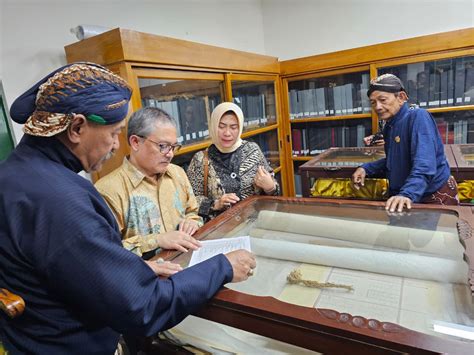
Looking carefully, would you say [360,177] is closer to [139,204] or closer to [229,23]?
[139,204]

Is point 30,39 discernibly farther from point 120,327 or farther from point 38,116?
point 120,327

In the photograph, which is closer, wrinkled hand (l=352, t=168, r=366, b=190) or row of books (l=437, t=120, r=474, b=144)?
wrinkled hand (l=352, t=168, r=366, b=190)

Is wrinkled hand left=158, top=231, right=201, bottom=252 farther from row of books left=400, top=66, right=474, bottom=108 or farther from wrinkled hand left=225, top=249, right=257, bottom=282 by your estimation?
row of books left=400, top=66, right=474, bottom=108

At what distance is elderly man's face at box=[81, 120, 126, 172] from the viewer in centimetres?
75

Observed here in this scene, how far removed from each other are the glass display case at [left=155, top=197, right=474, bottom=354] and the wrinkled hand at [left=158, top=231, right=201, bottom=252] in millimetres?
39

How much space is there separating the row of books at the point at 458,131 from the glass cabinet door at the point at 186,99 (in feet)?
7.73

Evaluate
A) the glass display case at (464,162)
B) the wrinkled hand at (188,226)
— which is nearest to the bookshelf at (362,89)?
the glass display case at (464,162)

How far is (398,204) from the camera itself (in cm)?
137

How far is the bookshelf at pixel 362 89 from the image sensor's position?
9.61 feet

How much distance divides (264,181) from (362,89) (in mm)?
2270

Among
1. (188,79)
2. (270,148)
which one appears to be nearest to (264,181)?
(188,79)

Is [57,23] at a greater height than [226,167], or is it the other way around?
[57,23]

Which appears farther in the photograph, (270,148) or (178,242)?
(270,148)

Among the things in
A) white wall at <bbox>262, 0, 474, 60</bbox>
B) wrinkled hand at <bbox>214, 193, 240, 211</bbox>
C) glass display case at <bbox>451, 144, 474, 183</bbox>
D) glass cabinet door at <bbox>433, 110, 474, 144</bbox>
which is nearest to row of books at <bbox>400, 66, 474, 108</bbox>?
glass cabinet door at <bbox>433, 110, 474, 144</bbox>
